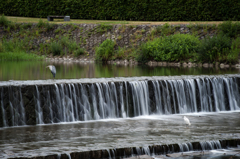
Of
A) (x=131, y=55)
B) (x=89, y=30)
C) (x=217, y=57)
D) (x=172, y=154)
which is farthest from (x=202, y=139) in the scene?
(x=89, y=30)

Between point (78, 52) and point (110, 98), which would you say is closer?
point (110, 98)

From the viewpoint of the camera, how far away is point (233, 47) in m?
24.0

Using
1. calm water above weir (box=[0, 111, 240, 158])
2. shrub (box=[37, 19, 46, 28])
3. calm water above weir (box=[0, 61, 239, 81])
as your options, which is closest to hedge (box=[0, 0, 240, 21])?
shrub (box=[37, 19, 46, 28])

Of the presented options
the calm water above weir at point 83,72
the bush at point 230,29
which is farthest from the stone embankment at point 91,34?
the calm water above weir at point 83,72

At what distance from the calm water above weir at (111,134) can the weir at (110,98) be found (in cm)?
53

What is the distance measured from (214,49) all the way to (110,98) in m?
12.3

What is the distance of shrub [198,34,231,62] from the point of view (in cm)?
2352

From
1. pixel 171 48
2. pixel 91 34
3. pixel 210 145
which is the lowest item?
pixel 210 145

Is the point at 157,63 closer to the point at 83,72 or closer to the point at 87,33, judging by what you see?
the point at 87,33

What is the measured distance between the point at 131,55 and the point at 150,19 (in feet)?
25.2

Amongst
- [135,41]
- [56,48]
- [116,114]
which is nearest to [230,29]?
[135,41]

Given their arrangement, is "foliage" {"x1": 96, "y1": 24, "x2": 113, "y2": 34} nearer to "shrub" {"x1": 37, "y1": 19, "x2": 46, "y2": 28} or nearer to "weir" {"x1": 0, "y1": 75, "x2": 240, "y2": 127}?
"shrub" {"x1": 37, "y1": 19, "x2": 46, "y2": 28}

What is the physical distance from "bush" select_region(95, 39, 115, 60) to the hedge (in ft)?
24.4

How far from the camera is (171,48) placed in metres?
25.0
